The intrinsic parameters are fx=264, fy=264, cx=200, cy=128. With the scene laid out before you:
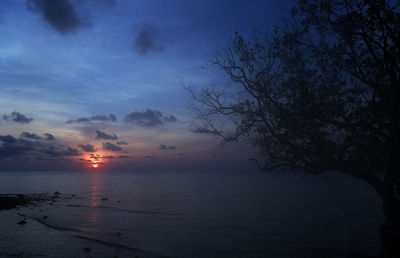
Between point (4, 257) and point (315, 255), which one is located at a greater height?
point (4, 257)

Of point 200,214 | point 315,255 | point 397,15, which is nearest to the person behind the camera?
point 397,15

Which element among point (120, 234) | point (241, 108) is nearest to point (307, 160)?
point (241, 108)

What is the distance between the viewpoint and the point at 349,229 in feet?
90.1

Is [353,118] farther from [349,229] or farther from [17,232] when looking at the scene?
[17,232]

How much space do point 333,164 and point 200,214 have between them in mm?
26205

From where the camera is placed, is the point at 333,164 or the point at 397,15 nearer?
the point at 397,15

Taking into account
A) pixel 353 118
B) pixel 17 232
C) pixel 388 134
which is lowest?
pixel 17 232

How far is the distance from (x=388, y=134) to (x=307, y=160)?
3.87 m

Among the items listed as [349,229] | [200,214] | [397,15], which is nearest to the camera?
[397,15]

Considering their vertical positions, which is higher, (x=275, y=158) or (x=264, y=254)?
(x=275, y=158)

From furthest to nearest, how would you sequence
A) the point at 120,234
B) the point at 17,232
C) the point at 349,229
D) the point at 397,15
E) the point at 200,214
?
the point at 200,214 < the point at 349,229 < the point at 120,234 < the point at 17,232 < the point at 397,15

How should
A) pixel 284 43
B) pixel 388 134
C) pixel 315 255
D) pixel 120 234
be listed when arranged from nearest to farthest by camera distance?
pixel 388 134, pixel 284 43, pixel 315 255, pixel 120 234

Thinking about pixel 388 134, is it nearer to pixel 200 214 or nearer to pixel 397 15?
pixel 397 15

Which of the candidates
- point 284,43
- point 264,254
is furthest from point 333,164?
point 264,254
